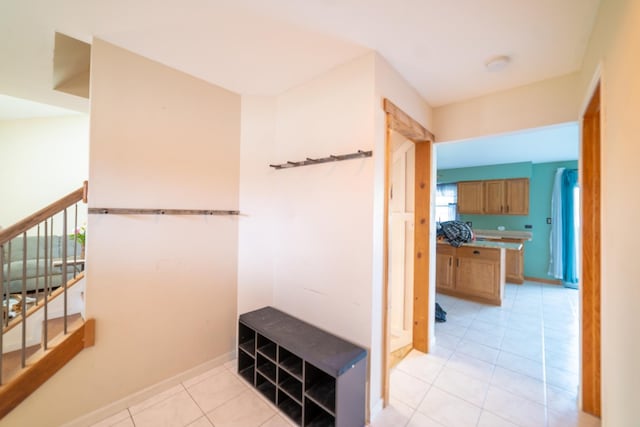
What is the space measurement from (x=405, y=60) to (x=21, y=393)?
3183 millimetres

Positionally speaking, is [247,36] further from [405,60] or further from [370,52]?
[405,60]

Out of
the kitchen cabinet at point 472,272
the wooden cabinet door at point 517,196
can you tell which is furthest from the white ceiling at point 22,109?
the wooden cabinet door at point 517,196

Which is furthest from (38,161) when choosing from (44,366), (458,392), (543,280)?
(543,280)

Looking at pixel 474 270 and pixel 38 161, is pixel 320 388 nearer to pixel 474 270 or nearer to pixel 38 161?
pixel 474 270

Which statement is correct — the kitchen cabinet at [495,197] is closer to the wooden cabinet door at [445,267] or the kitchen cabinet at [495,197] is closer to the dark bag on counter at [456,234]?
the dark bag on counter at [456,234]

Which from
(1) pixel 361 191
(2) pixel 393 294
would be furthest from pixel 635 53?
(2) pixel 393 294

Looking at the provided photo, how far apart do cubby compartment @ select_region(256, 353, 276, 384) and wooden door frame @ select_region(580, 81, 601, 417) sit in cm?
222

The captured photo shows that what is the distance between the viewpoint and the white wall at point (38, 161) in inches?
157

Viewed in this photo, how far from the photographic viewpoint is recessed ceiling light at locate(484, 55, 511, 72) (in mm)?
1797

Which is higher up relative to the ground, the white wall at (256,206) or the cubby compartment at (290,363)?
the white wall at (256,206)

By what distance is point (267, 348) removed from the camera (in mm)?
1980

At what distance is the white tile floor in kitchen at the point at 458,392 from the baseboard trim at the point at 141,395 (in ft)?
0.13

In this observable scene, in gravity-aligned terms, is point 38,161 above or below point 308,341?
above

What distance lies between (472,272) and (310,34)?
3.99 metres
